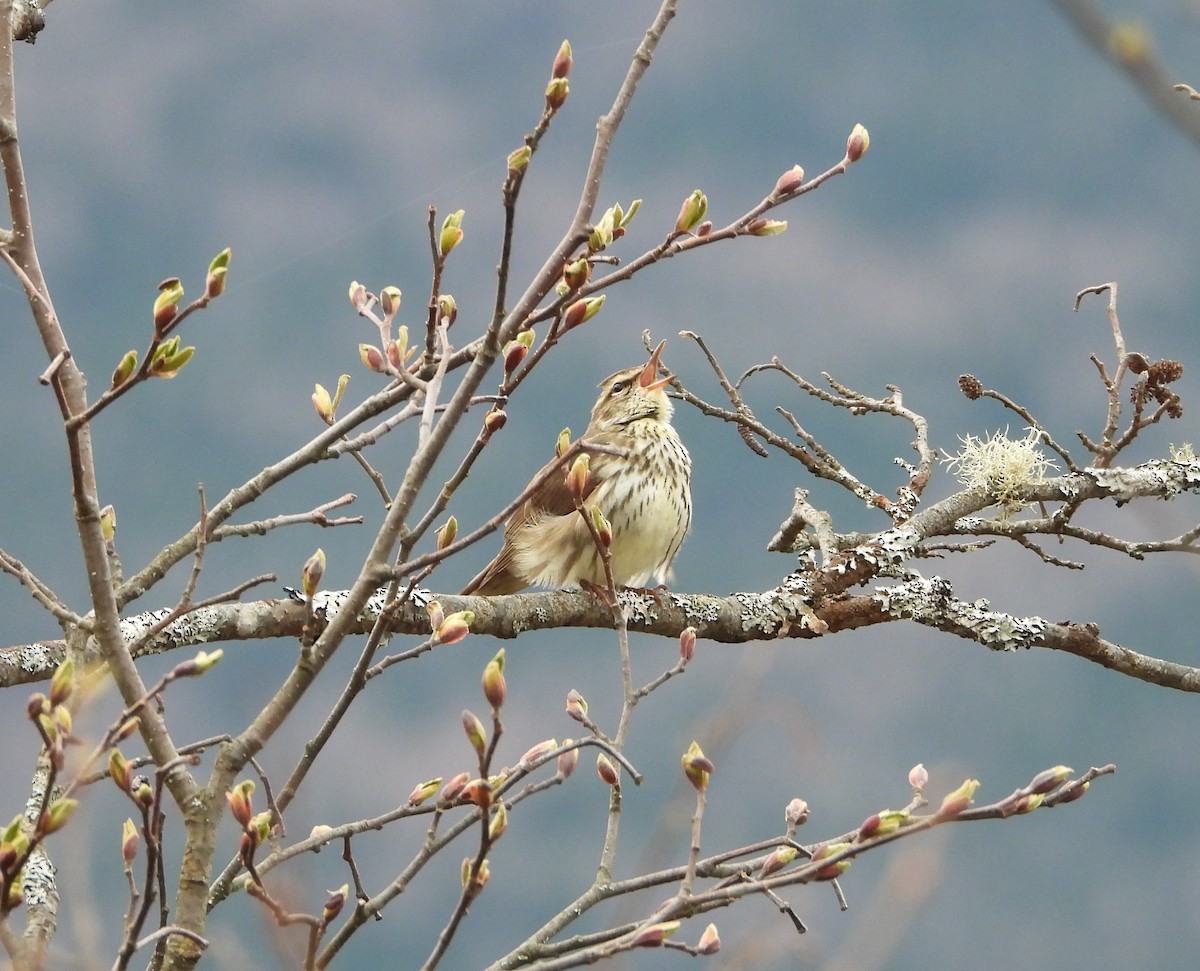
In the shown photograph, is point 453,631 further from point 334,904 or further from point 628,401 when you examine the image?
point 628,401

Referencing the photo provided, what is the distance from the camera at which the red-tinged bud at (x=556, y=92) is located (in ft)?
8.30

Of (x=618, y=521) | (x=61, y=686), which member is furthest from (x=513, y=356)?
(x=618, y=521)

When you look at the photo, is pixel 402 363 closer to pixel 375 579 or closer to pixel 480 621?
pixel 375 579

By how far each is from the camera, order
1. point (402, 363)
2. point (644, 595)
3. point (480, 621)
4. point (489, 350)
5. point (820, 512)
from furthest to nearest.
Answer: point (820, 512) < point (644, 595) < point (480, 621) < point (402, 363) < point (489, 350)

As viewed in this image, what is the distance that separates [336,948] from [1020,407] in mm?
3655

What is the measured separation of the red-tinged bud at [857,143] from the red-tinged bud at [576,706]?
1.28 meters

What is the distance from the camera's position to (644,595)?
5086 mm

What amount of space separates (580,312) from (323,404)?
0.86 metres

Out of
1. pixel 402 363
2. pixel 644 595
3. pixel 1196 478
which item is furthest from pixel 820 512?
pixel 402 363

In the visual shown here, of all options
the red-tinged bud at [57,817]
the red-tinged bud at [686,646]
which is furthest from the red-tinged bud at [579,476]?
the red-tinged bud at [57,817]

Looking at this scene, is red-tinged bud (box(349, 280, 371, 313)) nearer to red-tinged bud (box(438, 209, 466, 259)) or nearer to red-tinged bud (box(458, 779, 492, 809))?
red-tinged bud (box(438, 209, 466, 259))

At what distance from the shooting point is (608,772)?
2727 mm

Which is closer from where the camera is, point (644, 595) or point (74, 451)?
point (74, 451)

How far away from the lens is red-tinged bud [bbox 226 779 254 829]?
2.40 m
